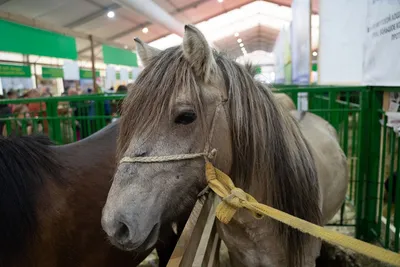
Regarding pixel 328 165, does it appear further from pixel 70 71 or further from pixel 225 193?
pixel 70 71

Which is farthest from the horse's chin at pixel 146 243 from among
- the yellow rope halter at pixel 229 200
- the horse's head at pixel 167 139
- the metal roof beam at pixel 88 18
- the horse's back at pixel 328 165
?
the metal roof beam at pixel 88 18

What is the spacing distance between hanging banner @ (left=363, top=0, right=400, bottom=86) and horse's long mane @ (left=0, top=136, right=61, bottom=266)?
6.83 ft

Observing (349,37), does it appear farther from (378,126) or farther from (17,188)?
(17,188)

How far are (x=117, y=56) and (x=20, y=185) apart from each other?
9.99 meters

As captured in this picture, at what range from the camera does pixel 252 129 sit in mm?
1144

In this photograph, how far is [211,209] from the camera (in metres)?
1.20

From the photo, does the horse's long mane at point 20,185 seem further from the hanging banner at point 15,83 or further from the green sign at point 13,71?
the hanging banner at point 15,83

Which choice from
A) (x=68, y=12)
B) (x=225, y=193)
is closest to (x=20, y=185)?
(x=225, y=193)

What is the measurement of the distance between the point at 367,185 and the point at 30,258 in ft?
7.98

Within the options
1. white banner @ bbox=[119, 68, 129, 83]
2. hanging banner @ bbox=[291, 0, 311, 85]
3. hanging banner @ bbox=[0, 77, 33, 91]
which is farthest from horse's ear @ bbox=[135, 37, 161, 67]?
white banner @ bbox=[119, 68, 129, 83]

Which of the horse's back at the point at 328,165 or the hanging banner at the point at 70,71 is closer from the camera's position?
the horse's back at the point at 328,165

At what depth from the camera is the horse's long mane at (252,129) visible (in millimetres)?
1032

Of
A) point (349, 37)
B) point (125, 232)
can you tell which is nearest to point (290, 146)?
point (125, 232)

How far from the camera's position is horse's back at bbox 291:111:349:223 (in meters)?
1.96
